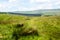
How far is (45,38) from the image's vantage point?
3209 inches

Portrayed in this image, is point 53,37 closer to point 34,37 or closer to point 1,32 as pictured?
point 34,37

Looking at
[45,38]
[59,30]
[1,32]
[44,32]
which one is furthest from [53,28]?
[1,32]

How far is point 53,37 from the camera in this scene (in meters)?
84.6

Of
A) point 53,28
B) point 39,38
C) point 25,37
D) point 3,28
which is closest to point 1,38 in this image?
point 25,37

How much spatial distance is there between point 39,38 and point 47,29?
18387 millimetres

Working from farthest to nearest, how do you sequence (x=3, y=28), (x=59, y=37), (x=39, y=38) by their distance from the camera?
(x=3, y=28), (x=59, y=37), (x=39, y=38)

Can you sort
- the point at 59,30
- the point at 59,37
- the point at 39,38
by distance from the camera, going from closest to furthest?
the point at 39,38 → the point at 59,37 → the point at 59,30

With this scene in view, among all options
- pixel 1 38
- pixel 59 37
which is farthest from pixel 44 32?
pixel 1 38

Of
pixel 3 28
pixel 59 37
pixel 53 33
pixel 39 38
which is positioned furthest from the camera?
pixel 3 28

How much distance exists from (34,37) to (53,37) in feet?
35.7

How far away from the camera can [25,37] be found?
3194 inches

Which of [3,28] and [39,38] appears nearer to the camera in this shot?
[39,38]

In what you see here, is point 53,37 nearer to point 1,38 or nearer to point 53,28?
point 53,28

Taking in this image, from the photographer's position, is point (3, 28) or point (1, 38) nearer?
point (1, 38)
